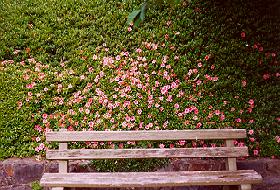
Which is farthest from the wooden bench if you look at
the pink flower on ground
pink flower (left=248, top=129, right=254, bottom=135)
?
the pink flower on ground

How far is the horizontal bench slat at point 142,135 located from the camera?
3424 mm

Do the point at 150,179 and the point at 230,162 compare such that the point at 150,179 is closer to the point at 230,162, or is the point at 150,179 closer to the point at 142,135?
the point at 142,135

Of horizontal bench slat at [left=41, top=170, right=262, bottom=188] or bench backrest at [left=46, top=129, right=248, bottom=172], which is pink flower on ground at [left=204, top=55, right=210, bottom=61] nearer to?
bench backrest at [left=46, top=129, right=248, bottom=172]

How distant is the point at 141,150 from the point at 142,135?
0.15m

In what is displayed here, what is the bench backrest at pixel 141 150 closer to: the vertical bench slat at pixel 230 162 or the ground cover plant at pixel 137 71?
the vertical bench slat at pixel 230 162

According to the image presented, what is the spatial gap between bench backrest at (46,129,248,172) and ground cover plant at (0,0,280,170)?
46 cm

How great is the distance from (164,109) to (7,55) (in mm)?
2698

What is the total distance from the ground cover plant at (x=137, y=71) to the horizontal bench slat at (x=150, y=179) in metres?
0.59

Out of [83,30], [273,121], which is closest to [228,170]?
[273,121]

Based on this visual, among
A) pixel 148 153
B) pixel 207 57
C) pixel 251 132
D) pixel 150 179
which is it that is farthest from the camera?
pixel 207 57

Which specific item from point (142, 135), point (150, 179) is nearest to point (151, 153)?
point (142, 135)

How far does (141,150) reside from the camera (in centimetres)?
344

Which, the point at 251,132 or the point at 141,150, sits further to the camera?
the point at 251,132

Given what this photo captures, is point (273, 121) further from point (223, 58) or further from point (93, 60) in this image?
point (93, 60)
